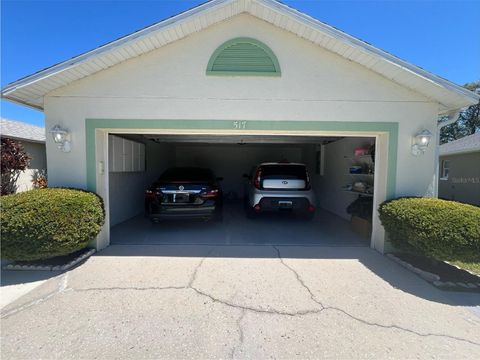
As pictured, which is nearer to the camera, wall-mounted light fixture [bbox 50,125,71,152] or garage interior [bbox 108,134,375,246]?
wall-mounted light fixture [bbox 50,125,71,152]

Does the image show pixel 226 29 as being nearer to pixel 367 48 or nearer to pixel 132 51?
pixel 132 51

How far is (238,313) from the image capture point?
114 inches

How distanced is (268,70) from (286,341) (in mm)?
4546

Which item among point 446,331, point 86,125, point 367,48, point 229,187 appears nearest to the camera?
point 446,331

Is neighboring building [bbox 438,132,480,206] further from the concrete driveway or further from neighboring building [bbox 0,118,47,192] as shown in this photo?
neighboring building [bbox 0,118,47,192]

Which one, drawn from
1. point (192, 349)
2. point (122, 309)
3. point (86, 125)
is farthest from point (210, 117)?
point (192, 349)

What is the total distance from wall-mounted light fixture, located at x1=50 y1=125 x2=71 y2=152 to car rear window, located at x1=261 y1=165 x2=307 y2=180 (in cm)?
473

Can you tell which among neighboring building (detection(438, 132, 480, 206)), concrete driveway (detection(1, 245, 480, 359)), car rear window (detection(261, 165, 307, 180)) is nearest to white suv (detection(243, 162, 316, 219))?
car rear window (detection(261, 165, 307, 180))

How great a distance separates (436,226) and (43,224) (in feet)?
20.0

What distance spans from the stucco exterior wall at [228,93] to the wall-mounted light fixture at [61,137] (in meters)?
0.10

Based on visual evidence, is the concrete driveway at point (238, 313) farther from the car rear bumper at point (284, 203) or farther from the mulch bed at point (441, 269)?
the car rear bumper at point (284, 203)

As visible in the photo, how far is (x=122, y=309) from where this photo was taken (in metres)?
2.94

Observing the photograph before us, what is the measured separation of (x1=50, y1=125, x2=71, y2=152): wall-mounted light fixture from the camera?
15.4 feet

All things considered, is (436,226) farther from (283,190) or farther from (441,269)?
(283,190)
